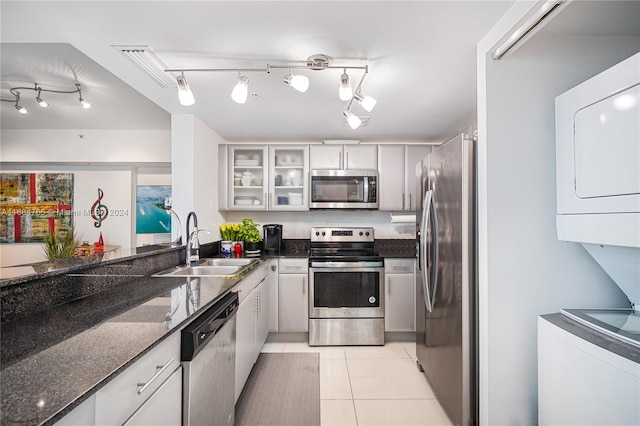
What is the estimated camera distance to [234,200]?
3.50m

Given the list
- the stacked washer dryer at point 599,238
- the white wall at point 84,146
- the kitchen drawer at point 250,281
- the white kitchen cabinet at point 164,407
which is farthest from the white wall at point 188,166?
the stacked washer dryer at point 599,238

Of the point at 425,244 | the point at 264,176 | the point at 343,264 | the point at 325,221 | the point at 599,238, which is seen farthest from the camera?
the point at 325,221

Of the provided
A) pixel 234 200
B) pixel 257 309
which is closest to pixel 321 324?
pixel 257 309

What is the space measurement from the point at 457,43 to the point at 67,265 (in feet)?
7.50

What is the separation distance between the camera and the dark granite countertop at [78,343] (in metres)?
0.60

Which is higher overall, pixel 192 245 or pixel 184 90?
pixel 184 90

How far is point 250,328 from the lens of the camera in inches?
91.5

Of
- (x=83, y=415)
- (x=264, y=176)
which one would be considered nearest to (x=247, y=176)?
(x=264, y=176)

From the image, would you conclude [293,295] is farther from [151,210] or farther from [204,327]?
[151,210]

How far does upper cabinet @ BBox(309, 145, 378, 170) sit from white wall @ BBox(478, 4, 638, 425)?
1.89 meters

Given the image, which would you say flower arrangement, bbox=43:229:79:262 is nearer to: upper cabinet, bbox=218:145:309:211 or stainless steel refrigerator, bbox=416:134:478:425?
upper cabinet, bbox=218:145:309:211

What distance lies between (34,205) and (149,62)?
3611 millimetres

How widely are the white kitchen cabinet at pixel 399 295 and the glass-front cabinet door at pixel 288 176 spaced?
1.21 meters

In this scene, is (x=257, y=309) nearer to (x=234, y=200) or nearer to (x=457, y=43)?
(x=234, y=200)
